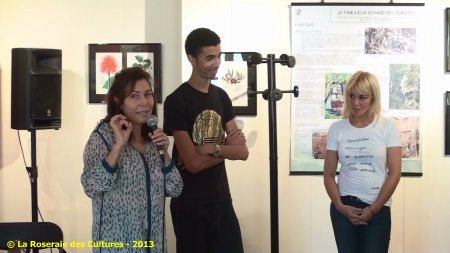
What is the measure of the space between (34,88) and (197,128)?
1.56m

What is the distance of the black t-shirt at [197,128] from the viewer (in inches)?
90.6

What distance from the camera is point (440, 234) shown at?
3539 millimetres

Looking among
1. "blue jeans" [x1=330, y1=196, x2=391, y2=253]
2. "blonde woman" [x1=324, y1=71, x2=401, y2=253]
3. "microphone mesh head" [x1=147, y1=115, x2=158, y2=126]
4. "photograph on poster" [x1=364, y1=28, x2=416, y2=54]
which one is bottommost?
"blue jeans" [x1=330, y1=196, x2=391, y2=253]

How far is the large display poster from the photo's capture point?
11.3 feet

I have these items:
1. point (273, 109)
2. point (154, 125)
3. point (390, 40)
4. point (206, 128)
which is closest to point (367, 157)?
point (273, 109)

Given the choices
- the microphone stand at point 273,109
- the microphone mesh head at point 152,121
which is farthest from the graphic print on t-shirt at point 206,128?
the microphone stand at point 273,109

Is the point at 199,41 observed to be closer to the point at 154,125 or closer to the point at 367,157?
the point at 154,125

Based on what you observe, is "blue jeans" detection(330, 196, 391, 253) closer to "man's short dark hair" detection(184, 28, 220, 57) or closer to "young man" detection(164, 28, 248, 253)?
"young man" detection(164, 28, 248, 253)

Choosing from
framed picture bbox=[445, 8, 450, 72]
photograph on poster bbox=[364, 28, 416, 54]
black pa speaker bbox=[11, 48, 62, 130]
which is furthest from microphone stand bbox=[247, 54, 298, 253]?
black pa speaker bbox=[11, 48, 62, 130]

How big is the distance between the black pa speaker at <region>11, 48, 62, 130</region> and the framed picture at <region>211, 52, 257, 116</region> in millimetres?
1188

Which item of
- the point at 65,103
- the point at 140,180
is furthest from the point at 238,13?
the point at 140,180

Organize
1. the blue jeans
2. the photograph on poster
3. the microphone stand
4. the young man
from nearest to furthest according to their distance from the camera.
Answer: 1. the young man
2. the blue jeans
3. the microphone stand
4. the photograph on poster

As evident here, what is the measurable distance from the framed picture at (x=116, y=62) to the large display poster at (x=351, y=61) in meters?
1.10

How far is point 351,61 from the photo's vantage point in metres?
3.49
